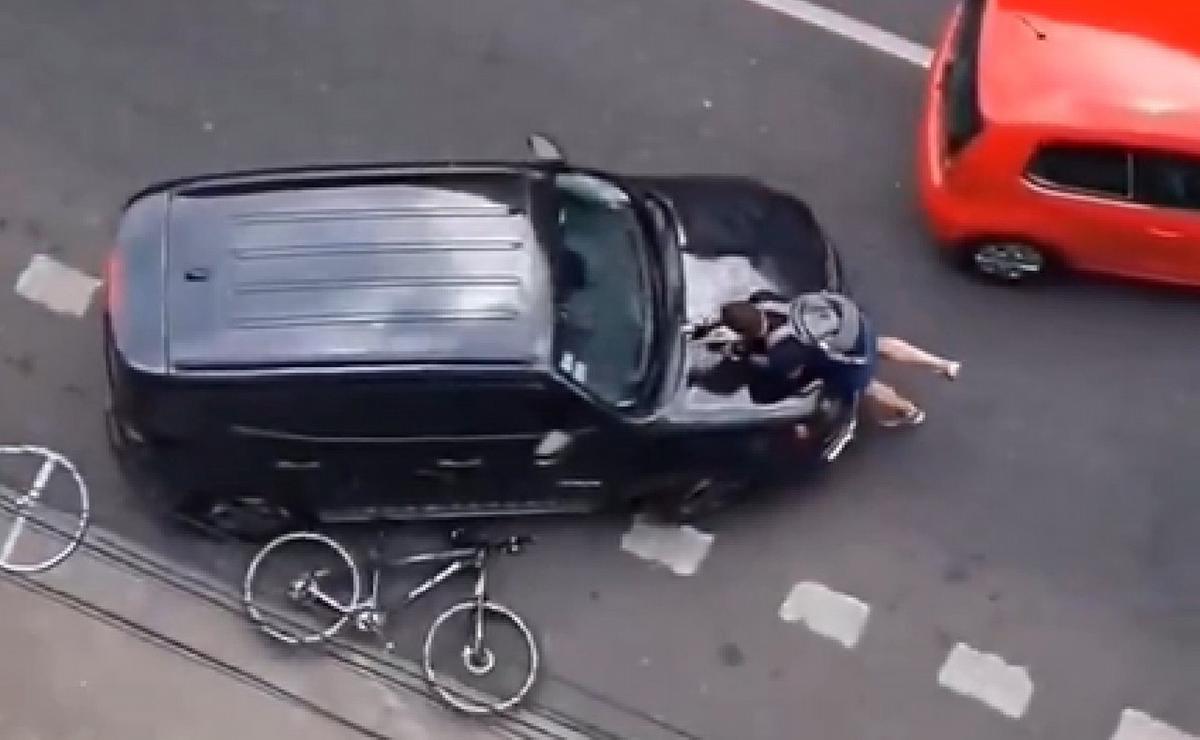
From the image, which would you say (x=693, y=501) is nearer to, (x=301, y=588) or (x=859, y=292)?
(x=859, y=292)

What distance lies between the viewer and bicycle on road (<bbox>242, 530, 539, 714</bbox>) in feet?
31.7

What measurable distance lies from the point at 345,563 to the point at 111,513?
4.32 feet

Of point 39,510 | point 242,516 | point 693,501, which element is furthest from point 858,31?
point 39,510

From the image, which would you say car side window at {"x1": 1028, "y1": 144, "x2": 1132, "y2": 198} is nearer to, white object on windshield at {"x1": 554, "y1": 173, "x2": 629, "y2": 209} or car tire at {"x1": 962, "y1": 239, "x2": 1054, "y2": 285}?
car tire at {"x1": 962, "y1": 239, "x2": 1054, "y2": 285}

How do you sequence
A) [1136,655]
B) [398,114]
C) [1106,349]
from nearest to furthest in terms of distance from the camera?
1. [1136,655]
2. [1106,349]
3. [398,114]

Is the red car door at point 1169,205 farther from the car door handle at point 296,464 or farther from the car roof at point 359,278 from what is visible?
the car door handle at point 296,464

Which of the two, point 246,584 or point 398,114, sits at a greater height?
point 398,114

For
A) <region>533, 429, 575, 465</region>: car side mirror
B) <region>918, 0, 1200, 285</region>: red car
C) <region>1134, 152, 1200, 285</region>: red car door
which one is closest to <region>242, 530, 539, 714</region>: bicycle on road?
<region>533, 429, 575, 465</region>: car side mirror

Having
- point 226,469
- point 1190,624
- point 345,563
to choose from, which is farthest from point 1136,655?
point 226,469

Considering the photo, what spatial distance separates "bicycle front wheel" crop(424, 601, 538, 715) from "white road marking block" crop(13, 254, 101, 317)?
9.09ft

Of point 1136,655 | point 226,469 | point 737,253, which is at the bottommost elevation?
point 1136,655

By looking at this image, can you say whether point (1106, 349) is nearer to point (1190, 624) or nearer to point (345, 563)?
point (1190, 624)

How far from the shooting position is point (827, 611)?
9.88m

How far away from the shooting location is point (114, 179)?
36.2ft
